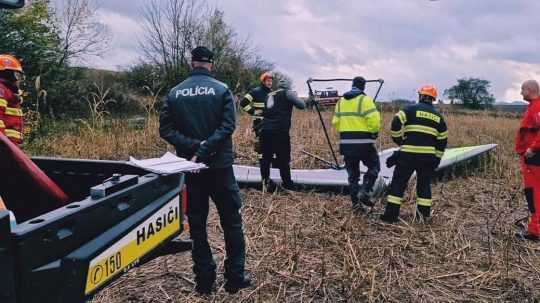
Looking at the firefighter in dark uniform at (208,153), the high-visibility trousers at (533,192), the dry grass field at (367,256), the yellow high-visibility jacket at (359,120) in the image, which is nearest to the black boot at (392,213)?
the dry grass field at (367,256)

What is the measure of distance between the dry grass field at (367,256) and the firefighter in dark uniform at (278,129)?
14.9 inches

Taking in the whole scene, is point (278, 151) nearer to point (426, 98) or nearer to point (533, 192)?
point (426, 98)

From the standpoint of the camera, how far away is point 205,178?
377 centimetres

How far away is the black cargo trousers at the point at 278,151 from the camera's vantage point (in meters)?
6.80

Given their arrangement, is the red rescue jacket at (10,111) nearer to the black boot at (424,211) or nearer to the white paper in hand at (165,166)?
the white paper in hand at (165,166)

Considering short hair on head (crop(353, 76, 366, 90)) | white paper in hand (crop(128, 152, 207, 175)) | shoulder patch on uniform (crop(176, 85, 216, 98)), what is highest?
short hair on head (crop(353, 76, 366, 90))

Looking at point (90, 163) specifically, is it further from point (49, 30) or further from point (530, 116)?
point (49, 30)

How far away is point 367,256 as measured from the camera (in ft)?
14.7

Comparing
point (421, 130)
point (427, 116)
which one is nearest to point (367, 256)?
point (421, 130)

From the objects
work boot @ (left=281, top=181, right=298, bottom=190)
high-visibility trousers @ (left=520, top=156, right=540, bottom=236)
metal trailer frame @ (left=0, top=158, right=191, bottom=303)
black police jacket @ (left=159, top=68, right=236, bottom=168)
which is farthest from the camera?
work boot @ (left=281, top=181, right=298, bottom=190)

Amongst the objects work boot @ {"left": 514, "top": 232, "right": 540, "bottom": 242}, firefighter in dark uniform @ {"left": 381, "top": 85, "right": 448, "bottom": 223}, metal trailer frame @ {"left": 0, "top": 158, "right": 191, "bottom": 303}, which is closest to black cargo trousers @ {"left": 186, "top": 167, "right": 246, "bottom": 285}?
metal trailer frame @ {"left": 0, "top": 158, "right": 191, "bottom": 303}

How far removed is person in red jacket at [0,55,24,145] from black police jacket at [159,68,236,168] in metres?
2.43

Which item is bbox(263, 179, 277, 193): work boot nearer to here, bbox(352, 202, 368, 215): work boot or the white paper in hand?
bbox(352, 202, 368, 215): work boot

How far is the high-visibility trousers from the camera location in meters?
5.22
